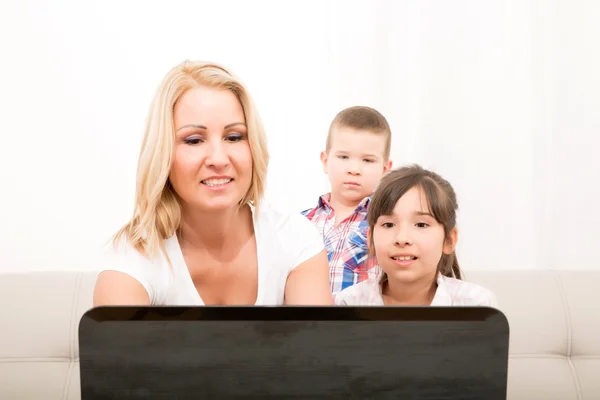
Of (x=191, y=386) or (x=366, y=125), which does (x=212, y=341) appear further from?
(x=366, y=125)

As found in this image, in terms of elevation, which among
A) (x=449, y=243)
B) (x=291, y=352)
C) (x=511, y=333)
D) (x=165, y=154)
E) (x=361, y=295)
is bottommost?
Answer: (x=511, y=333)

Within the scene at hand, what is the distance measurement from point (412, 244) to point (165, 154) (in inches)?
27.1

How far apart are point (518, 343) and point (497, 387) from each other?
1285 mm

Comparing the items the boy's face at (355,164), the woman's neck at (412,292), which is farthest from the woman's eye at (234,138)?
the boy's face at (355,164)

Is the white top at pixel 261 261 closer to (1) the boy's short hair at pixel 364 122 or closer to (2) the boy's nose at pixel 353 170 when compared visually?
(2) the boy's nose at pixel 353 170

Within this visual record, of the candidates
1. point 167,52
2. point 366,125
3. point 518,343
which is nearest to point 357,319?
point 518,343

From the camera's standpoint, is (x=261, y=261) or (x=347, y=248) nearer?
(x=261, y=261)

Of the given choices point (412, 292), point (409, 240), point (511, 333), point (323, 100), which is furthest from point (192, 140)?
point (323, 100)

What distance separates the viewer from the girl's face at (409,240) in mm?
1790

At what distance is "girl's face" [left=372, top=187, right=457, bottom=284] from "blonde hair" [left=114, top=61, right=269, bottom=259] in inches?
16.2

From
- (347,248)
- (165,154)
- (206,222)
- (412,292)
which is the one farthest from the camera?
(347,248)

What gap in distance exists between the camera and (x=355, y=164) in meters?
2.19

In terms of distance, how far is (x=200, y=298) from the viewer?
4.95 ft

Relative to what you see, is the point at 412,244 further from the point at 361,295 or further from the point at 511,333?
the point at 511,333
